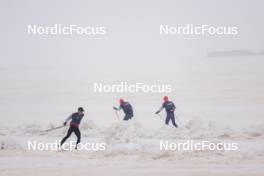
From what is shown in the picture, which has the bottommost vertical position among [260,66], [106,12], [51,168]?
[51,168]

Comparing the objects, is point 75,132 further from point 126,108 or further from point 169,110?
point 169,110

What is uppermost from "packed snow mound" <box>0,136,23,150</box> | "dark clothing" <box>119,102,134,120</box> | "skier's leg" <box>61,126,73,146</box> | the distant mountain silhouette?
the distant mountain silhouette

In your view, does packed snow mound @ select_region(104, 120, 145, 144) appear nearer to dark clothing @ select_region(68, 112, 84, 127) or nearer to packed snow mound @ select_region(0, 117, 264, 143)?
packed snow mound @ select_region(0, 117, 264, 143)

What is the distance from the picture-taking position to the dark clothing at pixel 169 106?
716cm

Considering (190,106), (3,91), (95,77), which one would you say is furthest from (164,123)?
(3,91)

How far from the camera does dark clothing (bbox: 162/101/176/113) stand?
7.16 meters

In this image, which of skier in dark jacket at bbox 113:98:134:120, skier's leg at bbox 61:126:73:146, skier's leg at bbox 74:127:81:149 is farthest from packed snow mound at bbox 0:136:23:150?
skier in dark jacket at bbox 113:98:134:120

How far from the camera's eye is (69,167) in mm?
6953

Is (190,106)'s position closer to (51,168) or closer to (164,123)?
(164,123)

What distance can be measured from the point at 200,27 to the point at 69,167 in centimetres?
170

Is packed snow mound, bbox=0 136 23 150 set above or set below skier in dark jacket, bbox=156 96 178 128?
below

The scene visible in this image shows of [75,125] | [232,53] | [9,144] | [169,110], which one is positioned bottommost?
[9,144]

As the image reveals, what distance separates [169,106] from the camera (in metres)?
7.16

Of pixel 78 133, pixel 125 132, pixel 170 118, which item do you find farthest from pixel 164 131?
pixel 78 133
